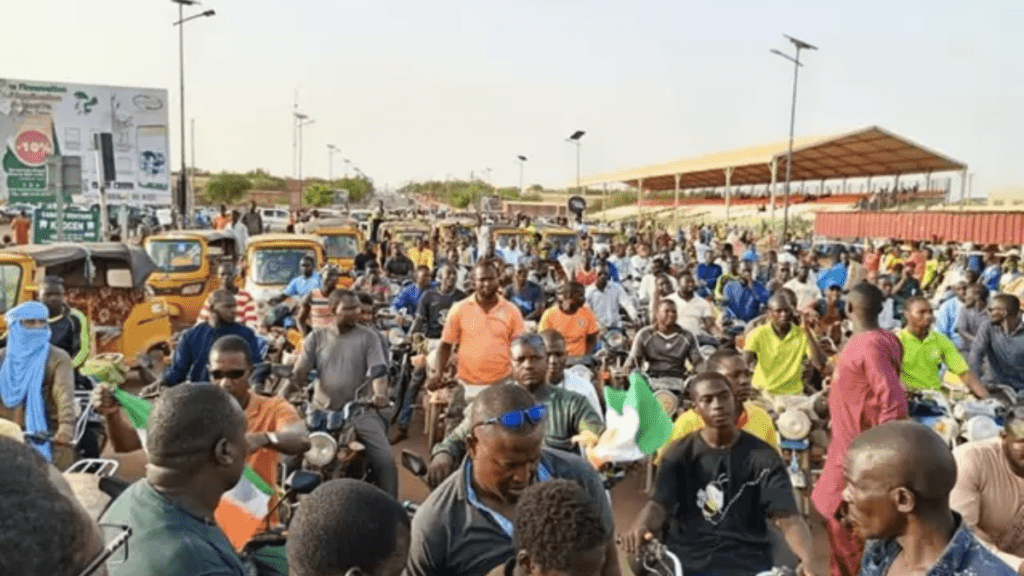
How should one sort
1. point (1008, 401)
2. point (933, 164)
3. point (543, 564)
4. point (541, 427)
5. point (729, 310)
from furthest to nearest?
point (933, 164), point (729, 310), point (1008, 401), point (541, 427), point (543, 564)

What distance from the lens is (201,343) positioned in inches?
242

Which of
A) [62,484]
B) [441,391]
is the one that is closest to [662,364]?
[441,391]

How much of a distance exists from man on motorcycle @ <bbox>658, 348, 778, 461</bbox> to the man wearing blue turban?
11.6 ft

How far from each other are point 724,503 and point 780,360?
11.4 feet

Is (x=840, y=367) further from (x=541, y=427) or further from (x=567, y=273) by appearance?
(x=567, y=273)

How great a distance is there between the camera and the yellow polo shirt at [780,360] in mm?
7117

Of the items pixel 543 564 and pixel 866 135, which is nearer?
pixel 543 564

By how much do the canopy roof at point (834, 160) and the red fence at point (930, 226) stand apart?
Result: 10.8 feet

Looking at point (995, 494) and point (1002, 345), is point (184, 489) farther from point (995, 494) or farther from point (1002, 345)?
point (1002, 345)

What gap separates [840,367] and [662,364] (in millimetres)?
2773

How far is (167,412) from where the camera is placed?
2555 mm

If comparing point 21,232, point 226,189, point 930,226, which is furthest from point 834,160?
point 226,189

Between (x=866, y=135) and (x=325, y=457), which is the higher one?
(x=866, y=135)

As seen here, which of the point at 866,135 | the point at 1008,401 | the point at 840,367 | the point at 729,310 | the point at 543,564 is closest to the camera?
the point at 543,564
